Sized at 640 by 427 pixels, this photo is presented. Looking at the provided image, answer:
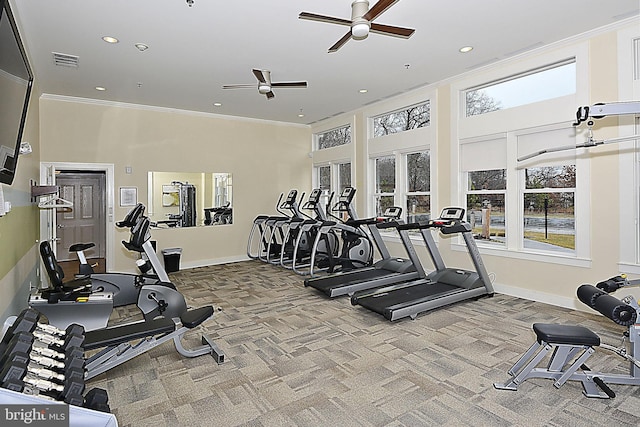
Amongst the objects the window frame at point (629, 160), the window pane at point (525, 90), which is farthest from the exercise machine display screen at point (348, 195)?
the window frame at point (629, 160)

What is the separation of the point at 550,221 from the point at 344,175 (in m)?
4.48

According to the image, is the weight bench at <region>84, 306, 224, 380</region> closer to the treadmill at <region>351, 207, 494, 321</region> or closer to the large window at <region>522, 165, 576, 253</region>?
the treadmill at <region>351, 207, 494, 321</region>

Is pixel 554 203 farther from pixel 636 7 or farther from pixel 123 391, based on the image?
pixel 123 391

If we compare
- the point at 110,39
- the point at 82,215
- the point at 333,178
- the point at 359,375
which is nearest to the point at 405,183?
the point at 333,178

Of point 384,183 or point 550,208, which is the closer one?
point 550,208

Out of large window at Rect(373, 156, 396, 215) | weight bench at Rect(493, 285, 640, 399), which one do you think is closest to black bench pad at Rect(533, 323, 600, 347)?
weight bench at Rect(493, 285, 640, 399)

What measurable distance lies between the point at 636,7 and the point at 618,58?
54 cm

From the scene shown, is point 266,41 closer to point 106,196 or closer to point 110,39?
point 110,39

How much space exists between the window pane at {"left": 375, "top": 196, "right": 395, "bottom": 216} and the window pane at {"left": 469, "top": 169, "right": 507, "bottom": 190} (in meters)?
1.81

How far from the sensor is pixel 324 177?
9188mm

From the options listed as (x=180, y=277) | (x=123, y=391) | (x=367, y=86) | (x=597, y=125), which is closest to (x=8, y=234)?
(x=123, y=391)

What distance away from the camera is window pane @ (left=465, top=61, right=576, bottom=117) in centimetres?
464

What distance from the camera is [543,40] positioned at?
4.49 meters

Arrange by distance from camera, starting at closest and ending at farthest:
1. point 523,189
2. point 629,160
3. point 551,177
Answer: point 629,160
point 551,177
point 523,189
